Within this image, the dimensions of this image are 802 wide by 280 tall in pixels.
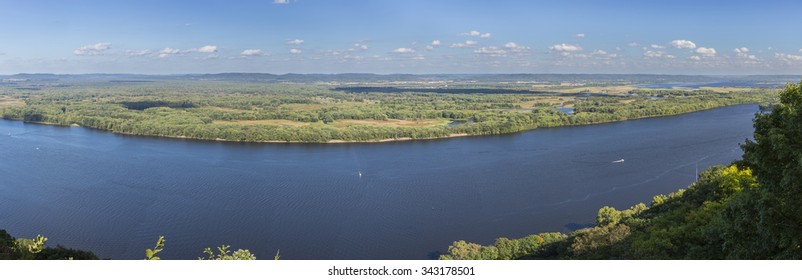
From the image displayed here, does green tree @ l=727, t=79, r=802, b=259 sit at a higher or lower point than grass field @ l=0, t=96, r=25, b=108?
higher

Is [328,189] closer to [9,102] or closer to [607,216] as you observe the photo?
[607,216]

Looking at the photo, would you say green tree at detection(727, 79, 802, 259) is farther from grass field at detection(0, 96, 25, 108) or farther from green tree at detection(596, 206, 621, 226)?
grass field at detection(0, 96, 25, 108)

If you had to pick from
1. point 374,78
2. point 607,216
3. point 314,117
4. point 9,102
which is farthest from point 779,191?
point 374,78

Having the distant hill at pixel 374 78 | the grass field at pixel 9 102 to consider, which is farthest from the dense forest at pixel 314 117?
the distant hill at pixel 374 78

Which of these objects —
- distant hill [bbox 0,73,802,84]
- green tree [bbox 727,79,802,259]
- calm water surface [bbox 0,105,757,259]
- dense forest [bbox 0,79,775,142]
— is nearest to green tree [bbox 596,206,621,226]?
calm water surface [bbox 0,105,757,259]

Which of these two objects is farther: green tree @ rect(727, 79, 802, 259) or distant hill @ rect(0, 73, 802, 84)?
distant hill @ rect(0, 73, 802, 84)

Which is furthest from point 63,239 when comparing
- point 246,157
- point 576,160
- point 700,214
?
point 576,160

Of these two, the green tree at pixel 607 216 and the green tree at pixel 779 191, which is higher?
the green tree at pixel 779 191

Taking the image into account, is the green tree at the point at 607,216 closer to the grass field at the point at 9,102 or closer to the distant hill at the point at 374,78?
the grass field at the point at 9,102
